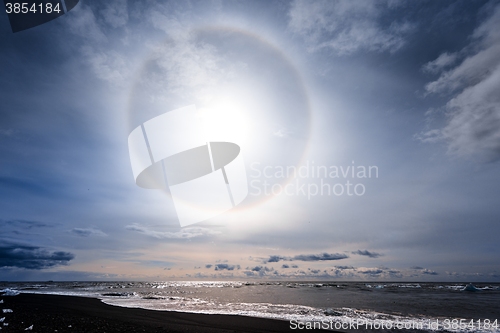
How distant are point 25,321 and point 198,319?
35.6ft

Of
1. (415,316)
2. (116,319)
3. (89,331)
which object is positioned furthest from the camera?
(415,316)

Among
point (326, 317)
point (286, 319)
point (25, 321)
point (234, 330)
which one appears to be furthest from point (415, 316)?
point (25, 321)

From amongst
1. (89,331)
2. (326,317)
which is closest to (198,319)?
(89,331)

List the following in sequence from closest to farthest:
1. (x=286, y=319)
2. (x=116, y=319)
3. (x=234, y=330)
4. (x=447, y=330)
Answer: (x=234, y=330) → (x=447, y=330) → (x=116, y=319) → (x=286, y=319)

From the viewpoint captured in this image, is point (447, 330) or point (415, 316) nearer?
point (447, 330)

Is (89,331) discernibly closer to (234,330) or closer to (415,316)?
(234,330)

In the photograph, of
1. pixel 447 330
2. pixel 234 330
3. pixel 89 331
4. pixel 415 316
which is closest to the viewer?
pixel 89 331

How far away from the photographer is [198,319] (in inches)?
758

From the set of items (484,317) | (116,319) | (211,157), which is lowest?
(484,317)

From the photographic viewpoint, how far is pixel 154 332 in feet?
47.9

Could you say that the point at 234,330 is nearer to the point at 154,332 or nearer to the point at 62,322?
the point at 154,332

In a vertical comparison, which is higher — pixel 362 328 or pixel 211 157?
pixel 211 157

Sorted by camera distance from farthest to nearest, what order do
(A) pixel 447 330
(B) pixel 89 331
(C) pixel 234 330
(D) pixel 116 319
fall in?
(D) pixel 116 319 < (A) pixel 447 330 < (C) pixel 234 330 < (B) pixel 89 331

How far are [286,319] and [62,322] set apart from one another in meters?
15.0
